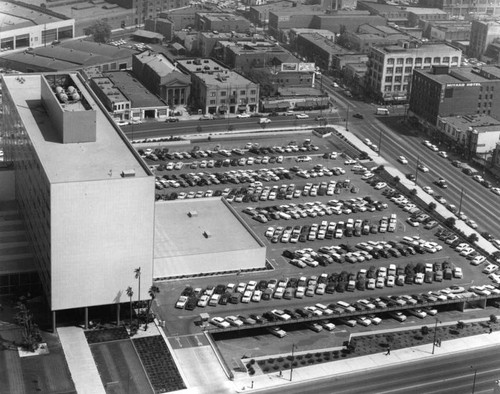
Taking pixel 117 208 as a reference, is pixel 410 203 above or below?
below

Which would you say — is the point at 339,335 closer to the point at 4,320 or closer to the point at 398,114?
the point at 4,320

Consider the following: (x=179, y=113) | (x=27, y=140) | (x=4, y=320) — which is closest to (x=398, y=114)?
(x=179, y=113)

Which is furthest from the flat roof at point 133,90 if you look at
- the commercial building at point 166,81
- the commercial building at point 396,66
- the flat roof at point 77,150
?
the flat roof at point 77,150

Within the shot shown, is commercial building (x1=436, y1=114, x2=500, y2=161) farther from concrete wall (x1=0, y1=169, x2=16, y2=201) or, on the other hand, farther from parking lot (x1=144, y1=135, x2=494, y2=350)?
concrete wall (x1=0, y1=169, x2=16, y2=201)

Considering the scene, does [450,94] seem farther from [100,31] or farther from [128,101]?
[100,31]

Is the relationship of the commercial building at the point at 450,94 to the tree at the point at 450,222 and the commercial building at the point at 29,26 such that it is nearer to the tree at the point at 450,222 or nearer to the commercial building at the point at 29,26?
the tree at the point at 450,222

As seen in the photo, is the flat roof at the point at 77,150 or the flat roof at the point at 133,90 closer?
the flat roof at the point at 77,150

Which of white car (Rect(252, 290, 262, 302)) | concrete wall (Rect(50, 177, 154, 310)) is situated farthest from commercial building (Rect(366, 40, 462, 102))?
concrete wall (Rect(50, 177, 154, 310))
